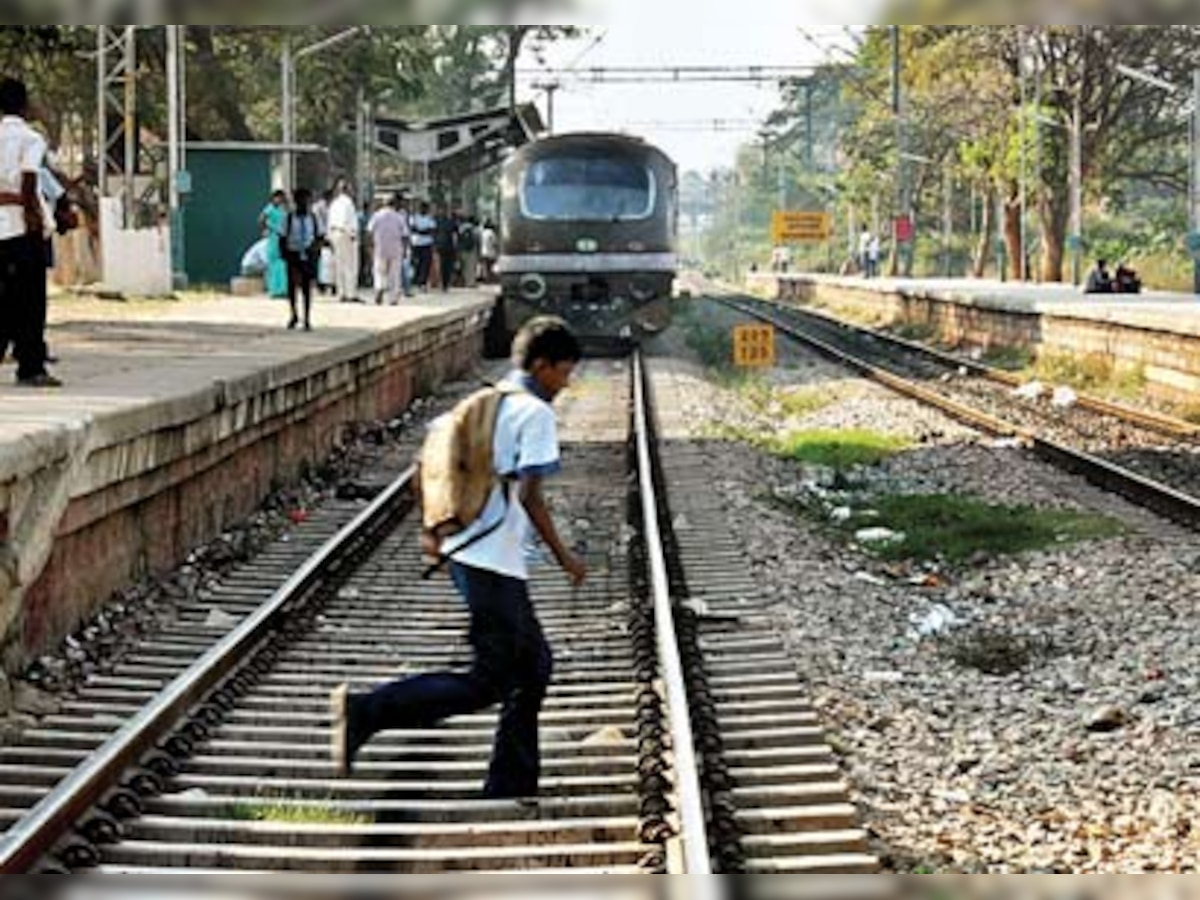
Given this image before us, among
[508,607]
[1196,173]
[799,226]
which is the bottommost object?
[508,607]

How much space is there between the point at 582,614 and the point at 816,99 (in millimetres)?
93742

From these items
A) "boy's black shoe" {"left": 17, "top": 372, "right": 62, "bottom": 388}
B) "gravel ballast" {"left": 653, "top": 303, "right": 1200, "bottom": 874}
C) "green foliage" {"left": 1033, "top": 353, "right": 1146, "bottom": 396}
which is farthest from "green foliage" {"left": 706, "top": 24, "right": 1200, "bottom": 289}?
"boy's black shoe" {"left": 17, "top": 372, "right": 62, "bottom": 388}

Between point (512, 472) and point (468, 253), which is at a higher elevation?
point (468, 253)

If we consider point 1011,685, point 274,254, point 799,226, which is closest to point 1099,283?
point 274,254

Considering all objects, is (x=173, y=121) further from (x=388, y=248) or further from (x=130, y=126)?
(x=388, y=248)

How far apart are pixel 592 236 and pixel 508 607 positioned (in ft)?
72.5

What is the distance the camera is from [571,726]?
7.86 m

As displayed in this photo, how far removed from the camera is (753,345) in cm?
2611

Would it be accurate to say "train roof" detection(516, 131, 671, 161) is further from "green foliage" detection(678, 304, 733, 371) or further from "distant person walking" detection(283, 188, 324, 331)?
"distant person walking" detection(283, 188, 324, 331)

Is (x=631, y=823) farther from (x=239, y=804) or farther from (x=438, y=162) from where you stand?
(x=438, y=162)

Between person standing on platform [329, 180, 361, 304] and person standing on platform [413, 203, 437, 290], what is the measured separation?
10.7 ft

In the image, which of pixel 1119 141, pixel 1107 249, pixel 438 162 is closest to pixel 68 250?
pixel 438 162

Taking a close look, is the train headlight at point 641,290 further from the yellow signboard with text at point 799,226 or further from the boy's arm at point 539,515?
the yellow signboard with text at point 799,226

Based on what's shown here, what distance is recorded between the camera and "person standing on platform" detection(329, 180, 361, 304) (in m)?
25.5
